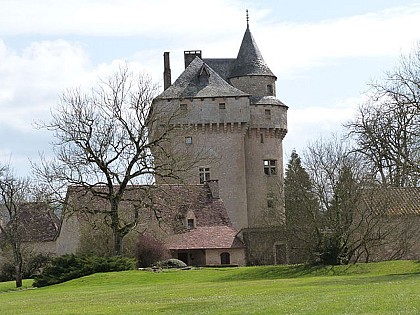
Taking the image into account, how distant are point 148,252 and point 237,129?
1982 cm

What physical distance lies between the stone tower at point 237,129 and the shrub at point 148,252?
15.0m

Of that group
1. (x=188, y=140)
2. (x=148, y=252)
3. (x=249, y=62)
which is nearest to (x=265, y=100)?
(x=249, y=62)

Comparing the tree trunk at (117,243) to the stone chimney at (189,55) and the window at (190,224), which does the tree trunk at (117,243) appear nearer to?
the window at (190,224)

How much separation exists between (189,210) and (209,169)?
947 centimetres

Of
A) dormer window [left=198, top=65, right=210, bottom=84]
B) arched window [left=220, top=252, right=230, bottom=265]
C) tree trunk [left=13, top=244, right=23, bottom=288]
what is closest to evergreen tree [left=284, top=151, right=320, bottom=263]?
arched window [left=220, top=252, right=230, bottom=265]

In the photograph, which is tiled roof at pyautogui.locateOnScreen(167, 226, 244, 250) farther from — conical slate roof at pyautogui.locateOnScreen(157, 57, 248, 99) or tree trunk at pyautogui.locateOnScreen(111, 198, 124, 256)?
conical slate roof at pyautogui.locateOnScreen(157, 57, 248, 99)

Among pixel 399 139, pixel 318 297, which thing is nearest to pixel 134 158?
pixel 399 139

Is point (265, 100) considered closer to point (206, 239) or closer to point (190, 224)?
point (190, 224)

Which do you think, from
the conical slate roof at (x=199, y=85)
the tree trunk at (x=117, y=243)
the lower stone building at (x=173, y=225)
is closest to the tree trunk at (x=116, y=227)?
the tree trunk at (x=117, y=243)

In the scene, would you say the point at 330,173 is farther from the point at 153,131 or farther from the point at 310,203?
the point at 153,131

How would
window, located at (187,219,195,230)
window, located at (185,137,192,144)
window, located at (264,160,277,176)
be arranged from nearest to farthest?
window, located at (187,219,195,230), window, located at (185,137,192,144), window, located at (264,160,277,176)

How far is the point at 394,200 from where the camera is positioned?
48.7 metres

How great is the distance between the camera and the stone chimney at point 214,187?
6419 cm

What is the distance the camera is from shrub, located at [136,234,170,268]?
52594mm
